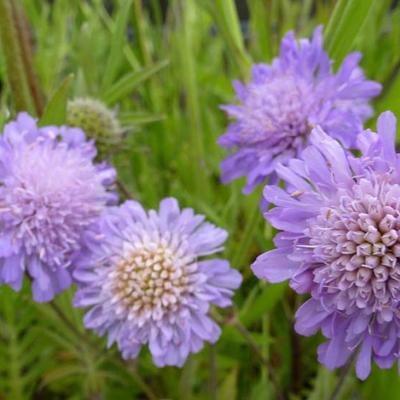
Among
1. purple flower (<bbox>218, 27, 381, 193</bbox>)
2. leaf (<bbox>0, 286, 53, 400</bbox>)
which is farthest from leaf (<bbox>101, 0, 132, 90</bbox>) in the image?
leaf (<bbox>0, 286, 53, 400</bbox>)

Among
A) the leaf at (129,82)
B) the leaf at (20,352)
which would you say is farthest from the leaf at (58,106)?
the leaf at (20,352)

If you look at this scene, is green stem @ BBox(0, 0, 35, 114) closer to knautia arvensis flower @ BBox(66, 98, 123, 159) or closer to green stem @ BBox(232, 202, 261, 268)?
knautia arvensis flower @ BBox(66, 98, 123, 159)

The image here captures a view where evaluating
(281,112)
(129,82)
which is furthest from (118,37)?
(281,112)

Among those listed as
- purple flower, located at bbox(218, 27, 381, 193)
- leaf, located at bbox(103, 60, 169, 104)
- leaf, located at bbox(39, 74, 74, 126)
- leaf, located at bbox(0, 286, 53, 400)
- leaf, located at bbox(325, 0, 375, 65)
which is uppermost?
leaf, located at bbox(39, 74, 74, 126)

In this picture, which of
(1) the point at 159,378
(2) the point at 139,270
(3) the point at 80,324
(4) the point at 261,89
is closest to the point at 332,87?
(4) the point at 261,89

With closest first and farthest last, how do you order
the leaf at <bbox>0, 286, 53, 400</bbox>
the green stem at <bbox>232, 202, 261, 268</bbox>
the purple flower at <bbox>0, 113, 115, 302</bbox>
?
the purple flower at <bbox>0, 113, 115, 302</bbox> → the green stem at <bbox>232, 202, 261, 268</bbox> → the leaf at <bbox>0, 286, 53, 400</bbox>

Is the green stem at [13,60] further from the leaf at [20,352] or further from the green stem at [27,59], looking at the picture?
the leaf at [20,352]
